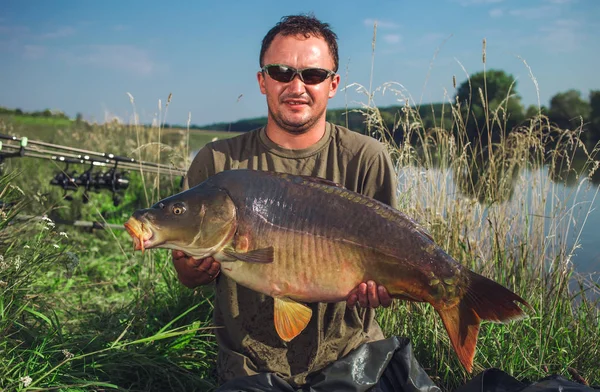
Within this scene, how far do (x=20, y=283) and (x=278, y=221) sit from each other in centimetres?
149

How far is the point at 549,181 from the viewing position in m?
4.16

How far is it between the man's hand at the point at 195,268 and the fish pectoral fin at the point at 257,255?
0.14m

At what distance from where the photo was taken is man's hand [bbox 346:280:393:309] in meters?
2.05

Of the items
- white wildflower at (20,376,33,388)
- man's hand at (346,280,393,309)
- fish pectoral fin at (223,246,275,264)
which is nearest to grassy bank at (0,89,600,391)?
white wildflower at (20,376,33,388)

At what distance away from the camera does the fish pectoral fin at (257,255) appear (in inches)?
78.0

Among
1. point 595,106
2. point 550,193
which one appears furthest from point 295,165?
point 595,106

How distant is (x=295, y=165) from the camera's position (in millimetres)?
2475

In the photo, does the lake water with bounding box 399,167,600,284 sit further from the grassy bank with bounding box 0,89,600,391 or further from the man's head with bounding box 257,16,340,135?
the man's head with bounding box 257,16,340,135

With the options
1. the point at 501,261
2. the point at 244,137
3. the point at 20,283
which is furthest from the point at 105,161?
the point at 501,261

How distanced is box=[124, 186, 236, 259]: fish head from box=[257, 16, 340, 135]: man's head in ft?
1.92

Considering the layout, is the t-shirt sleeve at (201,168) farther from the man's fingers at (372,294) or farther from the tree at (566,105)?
the tree at (566,105)

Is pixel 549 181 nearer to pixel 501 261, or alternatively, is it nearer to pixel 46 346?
pixel 501 261

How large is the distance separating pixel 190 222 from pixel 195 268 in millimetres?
239

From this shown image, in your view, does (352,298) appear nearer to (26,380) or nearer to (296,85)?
(296,85)
